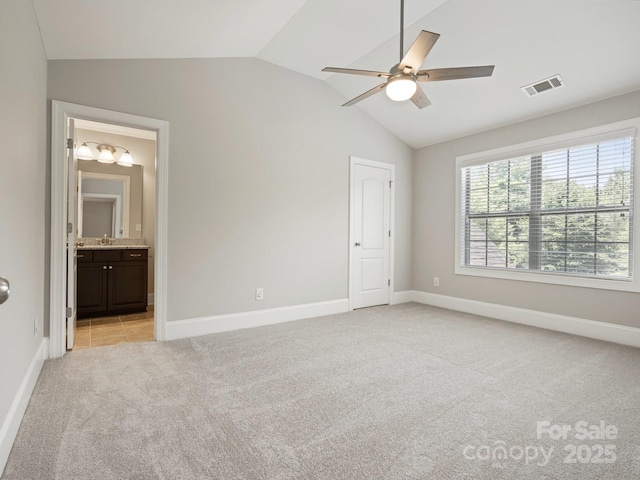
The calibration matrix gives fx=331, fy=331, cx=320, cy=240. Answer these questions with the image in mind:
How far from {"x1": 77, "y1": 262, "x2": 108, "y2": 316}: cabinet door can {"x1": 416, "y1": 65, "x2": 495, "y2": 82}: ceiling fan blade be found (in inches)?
167

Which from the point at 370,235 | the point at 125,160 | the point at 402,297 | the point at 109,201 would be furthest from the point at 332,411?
the point at 125,160

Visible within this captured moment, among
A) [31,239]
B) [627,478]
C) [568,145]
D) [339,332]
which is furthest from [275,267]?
[568,145]

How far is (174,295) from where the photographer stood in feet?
10.6

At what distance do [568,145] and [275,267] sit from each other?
3.55 m

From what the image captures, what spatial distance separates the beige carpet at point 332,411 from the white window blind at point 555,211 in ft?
3.12

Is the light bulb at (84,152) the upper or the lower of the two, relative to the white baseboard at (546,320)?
upper

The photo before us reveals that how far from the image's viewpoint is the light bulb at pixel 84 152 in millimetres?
4641

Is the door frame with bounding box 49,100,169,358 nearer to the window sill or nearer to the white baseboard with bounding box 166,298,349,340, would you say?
the white baseboard with bounding box 166,298,349,340

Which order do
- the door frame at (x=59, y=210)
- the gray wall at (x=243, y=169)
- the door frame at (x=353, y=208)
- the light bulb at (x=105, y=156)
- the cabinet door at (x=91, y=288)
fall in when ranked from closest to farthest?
the door frame at (x=59, y=210), the gray wall at (x=243, y=169), the cabinet door at (x=91, y=288), the door frame at (x=353, y=208), the light bulb at (x=105, y=156)

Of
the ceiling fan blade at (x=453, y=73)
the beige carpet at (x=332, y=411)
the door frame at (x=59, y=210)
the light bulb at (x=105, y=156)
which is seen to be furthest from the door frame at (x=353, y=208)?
the light bulb at (x=105, y=156)

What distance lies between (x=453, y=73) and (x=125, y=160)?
4.68 m

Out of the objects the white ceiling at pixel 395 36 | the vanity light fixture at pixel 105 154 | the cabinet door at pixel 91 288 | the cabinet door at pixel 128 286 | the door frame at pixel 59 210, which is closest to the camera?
the white ceiling at pixel 395 36

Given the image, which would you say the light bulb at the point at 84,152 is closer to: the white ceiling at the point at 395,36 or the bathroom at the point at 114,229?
the bathroom at the point at 114,229

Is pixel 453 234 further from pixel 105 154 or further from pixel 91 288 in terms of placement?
pixel 105 154
